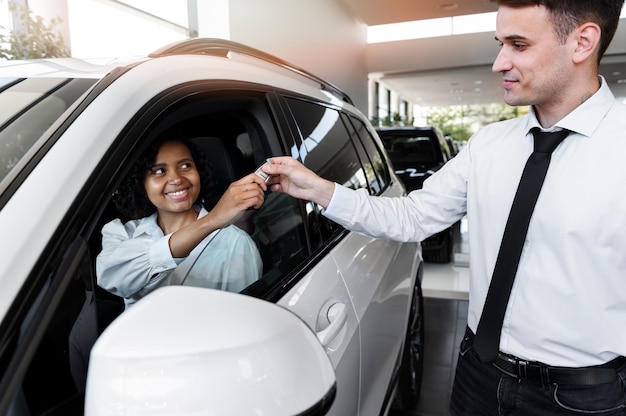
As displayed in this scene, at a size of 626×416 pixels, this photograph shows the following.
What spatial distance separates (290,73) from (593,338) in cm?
121

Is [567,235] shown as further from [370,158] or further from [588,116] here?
[370,158]

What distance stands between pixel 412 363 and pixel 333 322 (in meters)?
1.54

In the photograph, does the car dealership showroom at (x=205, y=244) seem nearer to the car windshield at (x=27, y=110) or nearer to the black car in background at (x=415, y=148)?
the car windshield at (x=27, y=110)

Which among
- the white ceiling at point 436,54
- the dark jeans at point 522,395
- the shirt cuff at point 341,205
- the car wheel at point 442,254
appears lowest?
the car wheel at point 442,254

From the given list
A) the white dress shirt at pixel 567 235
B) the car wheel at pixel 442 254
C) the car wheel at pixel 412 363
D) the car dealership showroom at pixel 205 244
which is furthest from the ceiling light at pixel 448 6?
the white dress shirt at pixel 567 235

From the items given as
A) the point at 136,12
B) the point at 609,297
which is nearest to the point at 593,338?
the point at 609,297

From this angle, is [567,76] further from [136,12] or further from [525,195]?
[136,12]

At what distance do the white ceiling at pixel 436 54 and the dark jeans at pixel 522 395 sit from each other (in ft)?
29.7

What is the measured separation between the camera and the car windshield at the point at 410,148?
652 centimetres

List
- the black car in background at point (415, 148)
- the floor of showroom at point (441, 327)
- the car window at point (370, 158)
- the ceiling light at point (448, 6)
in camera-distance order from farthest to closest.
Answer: the ceiling light at point (448, 6) → the black car in background at point (415, 148) → the floor of showroom at point (441, 327) → the car window at point (370, 158)

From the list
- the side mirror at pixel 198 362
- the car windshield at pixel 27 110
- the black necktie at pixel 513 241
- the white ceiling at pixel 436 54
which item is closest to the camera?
the side mirror at pixel 198 362

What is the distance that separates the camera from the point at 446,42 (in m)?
14.8

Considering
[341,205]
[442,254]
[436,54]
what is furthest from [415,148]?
[436,54]

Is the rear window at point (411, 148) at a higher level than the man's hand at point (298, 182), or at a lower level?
lower
